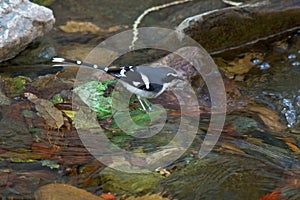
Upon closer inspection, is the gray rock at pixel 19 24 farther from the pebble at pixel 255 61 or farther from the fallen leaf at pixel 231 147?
the fallen leaf at pixel 231 147

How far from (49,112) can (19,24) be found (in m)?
1.77

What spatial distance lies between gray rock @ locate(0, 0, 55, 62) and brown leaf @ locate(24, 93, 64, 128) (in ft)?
4.11

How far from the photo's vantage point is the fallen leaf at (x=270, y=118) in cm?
614

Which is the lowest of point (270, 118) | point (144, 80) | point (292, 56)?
point (270, 118)

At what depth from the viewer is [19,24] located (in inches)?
275

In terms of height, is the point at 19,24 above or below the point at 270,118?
above

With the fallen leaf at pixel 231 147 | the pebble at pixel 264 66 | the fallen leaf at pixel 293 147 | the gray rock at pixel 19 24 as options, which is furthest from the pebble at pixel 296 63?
the gray rock at pixel 19 24

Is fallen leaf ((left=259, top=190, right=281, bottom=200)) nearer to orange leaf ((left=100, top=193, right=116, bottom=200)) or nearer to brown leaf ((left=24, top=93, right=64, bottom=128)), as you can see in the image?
orange leaf ((left=100, top=193, right=116, bottom=200))

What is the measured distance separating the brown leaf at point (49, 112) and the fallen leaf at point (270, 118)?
2269 millimetres

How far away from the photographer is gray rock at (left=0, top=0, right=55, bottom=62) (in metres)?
6.83

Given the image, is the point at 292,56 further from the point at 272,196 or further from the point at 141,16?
the point at 272,196

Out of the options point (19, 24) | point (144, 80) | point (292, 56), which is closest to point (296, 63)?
point (292, 56)

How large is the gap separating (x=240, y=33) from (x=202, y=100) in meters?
1.69

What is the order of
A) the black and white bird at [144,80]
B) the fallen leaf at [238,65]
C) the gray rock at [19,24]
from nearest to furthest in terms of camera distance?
the black and white bird at [144,80], the gray rock at [19,24], the fallen leaf at [238,65]
